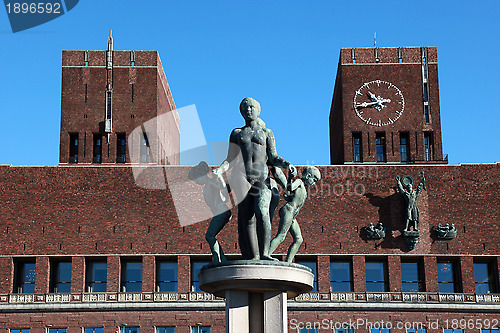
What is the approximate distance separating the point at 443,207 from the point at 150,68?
28.1m

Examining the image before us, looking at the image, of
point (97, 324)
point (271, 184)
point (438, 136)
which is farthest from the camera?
point (438, 136)

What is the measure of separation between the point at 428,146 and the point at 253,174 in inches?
2183

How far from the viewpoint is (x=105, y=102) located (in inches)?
3083

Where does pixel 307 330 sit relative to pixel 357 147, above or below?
below

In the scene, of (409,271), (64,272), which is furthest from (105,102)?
(409,271)

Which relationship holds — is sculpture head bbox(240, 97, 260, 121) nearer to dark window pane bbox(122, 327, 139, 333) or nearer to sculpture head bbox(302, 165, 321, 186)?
sculpture head bbox(302, 165, 321, 186)

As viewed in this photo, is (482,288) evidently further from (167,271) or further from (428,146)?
(167,271)

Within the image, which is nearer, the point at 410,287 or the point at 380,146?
the point at 410,287

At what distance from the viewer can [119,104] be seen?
78438mm

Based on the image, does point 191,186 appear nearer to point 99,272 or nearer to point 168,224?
point 168,224

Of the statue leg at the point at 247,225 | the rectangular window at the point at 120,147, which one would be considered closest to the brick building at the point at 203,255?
the rectangular window at the point at 120,147

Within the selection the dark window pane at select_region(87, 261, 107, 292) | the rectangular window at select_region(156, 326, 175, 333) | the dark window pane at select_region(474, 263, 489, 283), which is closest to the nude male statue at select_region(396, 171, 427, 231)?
the dark window pane at select_region(474, 263, 489, 283)

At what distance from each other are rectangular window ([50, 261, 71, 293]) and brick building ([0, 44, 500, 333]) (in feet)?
0.35

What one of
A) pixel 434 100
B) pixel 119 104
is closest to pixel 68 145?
pixel 119 104
